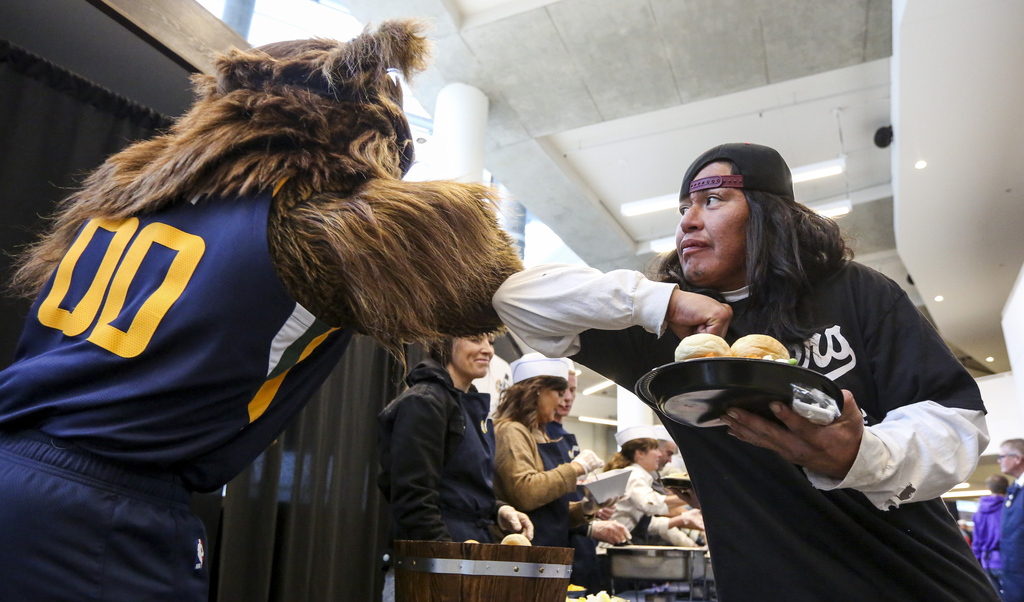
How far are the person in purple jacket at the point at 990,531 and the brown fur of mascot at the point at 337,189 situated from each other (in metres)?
6.76

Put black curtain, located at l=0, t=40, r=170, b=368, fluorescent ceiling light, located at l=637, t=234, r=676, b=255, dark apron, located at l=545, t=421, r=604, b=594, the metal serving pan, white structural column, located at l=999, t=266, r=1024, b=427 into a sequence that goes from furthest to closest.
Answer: fluorescent ceiling light, located at l=637, t=234, r=676, b=255
white structural column, located at l=999, t=266, r=1024, b=427
the metal serving pan
dark apron, located at l=545, t=421, r=604, b=594
black curtain, located at l=0, t=40, r=170, b=368

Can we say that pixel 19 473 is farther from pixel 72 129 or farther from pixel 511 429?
pixel 511 429

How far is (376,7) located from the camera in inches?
201

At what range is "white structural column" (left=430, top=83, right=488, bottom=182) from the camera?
18.3 feet

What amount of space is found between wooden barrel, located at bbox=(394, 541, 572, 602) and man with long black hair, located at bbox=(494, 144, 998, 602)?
16.0 inches

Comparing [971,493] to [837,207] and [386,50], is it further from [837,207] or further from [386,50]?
[386,50]

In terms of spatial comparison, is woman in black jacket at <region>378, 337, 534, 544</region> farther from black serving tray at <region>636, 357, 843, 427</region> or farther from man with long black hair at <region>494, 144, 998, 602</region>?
black serving tray at <region>636, 357, 843, 427</region>

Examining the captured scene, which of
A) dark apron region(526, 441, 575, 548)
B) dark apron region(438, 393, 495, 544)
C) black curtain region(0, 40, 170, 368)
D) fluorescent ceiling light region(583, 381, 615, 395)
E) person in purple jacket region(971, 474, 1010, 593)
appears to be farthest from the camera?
fluorescent ceiling light region(583, 381, 615, 395)

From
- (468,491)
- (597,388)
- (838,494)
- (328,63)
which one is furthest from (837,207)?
(597,388)

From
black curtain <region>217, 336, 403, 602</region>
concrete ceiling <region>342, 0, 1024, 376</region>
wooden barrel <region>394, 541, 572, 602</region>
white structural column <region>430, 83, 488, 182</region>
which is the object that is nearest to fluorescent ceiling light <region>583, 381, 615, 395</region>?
concrete ceiling <region>342, 0, 1024, 376</region>

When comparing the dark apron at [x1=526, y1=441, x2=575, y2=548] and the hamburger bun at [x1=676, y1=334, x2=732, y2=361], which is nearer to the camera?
the hamburger bun at [x1=676, y1=334, x2=732, y2=361]

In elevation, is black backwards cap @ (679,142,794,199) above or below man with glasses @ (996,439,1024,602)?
above

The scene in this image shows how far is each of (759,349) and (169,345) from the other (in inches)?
30.8

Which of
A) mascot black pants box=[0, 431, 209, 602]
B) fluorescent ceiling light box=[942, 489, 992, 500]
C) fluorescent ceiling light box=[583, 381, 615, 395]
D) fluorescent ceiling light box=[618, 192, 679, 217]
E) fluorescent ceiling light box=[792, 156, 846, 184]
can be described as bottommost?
mascot black pants box=[0, 431, 209, 602]
